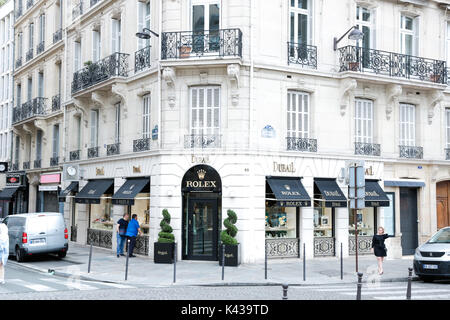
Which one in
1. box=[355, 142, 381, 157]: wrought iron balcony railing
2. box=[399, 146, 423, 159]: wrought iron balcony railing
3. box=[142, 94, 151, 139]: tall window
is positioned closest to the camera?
box=[142, 94, 151, 139]: tall window

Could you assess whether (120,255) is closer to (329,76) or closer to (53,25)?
(329,76)

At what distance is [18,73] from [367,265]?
91.6 ft

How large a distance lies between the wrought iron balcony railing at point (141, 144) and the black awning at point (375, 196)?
347 inches

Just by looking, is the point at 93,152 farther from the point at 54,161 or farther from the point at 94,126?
the point at 54,161

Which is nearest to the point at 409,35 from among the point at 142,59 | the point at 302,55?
the point at 302,55

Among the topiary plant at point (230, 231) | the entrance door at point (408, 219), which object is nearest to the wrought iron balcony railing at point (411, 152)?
the entrance door at point (408, 219)

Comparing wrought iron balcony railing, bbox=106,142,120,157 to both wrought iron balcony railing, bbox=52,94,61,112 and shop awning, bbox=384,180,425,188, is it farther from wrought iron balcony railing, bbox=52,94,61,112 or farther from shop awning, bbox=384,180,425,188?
shop awning, bbox=384,180,425,188

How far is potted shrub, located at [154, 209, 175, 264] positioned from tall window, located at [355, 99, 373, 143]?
8709 mm

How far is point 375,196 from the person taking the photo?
21.1m

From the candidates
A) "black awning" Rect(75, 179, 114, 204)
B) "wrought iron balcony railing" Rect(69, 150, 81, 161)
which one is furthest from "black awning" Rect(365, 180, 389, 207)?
"wrought iron balcony railing" Rect(69, 150, 81, 161)

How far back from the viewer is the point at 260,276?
A: 15.9 metres

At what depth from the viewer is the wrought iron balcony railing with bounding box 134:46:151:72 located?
68.5 feet

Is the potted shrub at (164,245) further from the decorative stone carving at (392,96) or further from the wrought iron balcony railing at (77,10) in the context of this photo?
Result: the wrought iron balcony railing at (77,10)

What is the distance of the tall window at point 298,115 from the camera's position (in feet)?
66.9
